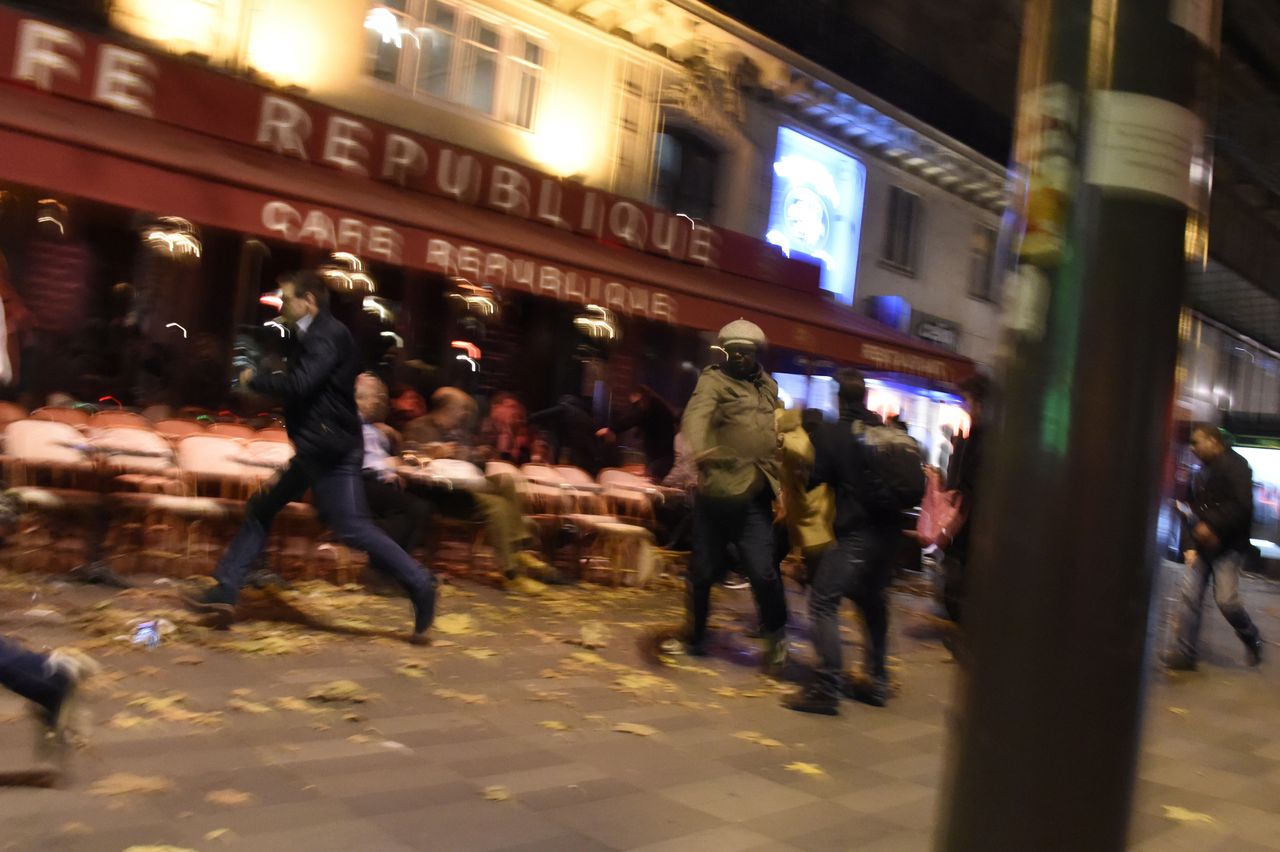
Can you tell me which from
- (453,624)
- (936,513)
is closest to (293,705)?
(453,624)

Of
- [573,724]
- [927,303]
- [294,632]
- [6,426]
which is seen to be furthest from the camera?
[927,303]

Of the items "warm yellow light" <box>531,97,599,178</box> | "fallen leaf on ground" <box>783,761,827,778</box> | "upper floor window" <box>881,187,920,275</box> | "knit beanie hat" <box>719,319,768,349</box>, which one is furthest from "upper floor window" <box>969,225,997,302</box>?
"fallen leaf on ground" <box>783,761,827,778</box>

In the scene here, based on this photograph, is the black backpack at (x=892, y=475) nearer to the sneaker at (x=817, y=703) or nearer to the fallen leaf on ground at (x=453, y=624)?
the sneaker at (x=817, y=703)

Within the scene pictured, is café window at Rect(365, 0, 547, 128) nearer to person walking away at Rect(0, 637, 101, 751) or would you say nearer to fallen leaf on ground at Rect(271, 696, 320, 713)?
fallen leaf on ground at Rect(271, 696, 320, 713)

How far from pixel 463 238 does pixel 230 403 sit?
392cm

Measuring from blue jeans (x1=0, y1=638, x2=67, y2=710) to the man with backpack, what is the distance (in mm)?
3540

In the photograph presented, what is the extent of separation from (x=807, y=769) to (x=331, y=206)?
17.7 feet

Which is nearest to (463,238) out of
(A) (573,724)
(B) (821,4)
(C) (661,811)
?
(A) (573,724)

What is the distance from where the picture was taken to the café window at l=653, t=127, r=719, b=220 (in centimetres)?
1488

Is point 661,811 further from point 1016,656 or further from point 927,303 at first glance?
point 927,303

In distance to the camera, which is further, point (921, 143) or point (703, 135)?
point (921, 143)

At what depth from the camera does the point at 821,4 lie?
16297 mm

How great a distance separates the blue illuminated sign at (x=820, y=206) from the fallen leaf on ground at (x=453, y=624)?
10382 mm

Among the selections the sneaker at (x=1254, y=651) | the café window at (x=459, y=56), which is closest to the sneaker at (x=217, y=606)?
the sneaker at (x=1254, y=651)
